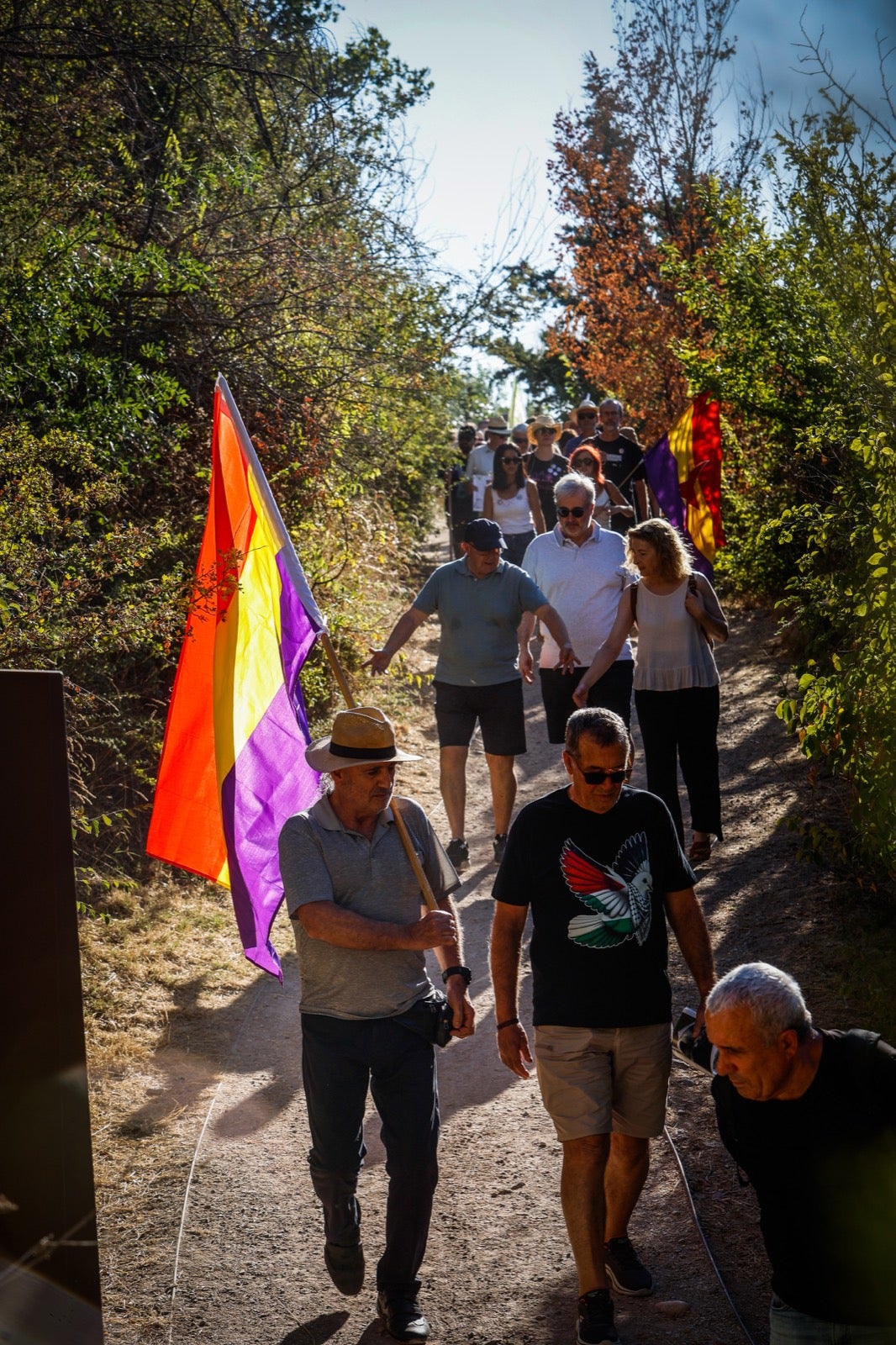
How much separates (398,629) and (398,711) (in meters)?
5.05

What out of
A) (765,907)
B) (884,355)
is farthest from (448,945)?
(765,907)

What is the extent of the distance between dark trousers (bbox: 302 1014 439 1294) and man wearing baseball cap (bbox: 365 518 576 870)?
12.2ft

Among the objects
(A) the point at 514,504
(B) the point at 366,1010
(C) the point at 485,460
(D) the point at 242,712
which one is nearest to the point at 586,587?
(D) the point at 242,712

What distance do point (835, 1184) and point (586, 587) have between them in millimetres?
5458

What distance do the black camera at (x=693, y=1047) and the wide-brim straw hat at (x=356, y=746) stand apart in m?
1.24

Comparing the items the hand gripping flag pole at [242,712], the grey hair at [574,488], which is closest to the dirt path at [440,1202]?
the hand gripping flag pole at [242,712]

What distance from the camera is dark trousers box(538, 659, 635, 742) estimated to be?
8.09 metres

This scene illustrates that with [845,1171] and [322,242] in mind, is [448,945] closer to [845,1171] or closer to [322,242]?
[845,1171]

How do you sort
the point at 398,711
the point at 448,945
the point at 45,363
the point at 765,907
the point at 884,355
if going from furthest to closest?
the point at 398,711, the point at 45,363, the point at 765,907, the point at 884,355, the point at 448,945

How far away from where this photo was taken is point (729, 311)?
1150 cm

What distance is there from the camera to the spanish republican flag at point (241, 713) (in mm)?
5191

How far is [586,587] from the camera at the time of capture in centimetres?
826

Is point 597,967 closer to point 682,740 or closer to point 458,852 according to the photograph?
point 682,740

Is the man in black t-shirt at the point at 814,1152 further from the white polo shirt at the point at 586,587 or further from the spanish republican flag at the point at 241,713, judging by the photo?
the white polo shirt at the point at 586,587
